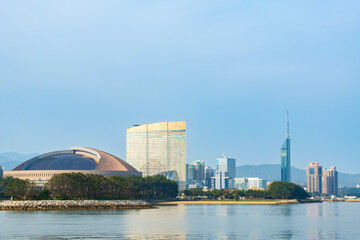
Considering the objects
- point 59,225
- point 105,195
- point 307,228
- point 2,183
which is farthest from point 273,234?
point 2,183

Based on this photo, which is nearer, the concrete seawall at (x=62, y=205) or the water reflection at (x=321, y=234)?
the water reflection at (x=321, y=234)

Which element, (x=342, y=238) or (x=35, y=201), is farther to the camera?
(x=35, y=201)

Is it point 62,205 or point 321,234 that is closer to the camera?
point 321,234

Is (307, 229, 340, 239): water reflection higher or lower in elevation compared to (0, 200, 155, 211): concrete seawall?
lower

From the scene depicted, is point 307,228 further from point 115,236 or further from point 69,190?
point 69,190

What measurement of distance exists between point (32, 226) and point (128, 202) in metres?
73.9

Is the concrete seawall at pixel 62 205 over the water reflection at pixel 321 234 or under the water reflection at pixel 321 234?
over

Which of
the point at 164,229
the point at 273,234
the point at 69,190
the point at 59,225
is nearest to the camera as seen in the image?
the point at 273,234

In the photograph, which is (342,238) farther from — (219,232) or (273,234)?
(219,232)

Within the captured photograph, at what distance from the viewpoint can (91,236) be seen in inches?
2970

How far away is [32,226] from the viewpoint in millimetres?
91062

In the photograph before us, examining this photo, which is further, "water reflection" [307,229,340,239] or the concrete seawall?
the concrete seawall

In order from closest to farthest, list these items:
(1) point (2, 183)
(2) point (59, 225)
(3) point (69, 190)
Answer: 1. (2) point (59, 225)
2. (3) point (69, 190)
3. (1) point (2, 183)

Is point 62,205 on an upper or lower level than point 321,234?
upper
